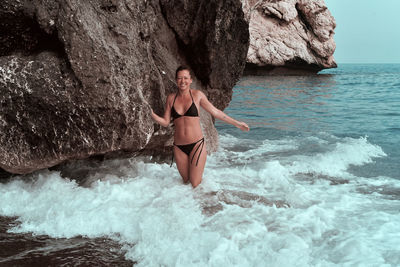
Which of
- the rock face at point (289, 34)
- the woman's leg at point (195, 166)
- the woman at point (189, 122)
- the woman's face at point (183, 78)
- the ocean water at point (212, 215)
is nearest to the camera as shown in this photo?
the ocean water at point (212, 215)

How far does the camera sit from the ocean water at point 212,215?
124 inches

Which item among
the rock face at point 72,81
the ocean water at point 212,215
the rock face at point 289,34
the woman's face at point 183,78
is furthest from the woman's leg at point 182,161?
the rock face at point 289,34

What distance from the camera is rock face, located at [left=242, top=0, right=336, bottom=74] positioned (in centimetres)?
3947

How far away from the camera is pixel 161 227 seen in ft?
11.8

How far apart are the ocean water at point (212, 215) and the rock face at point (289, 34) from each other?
111 feet

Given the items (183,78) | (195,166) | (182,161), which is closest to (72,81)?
(183,78)

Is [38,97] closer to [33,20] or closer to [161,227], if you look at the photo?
[33,20]

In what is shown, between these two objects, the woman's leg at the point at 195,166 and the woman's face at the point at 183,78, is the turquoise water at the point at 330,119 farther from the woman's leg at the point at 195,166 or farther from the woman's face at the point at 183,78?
the woman's face at the point at 183,78

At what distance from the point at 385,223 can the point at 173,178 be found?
2739 millimetres

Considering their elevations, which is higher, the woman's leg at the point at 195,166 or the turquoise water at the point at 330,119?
the woman's leg at the point at 195,166

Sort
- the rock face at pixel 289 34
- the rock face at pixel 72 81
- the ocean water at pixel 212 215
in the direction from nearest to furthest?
the ocean water at pixel 212 215
the rock face at pixel 72 81
the rock face at pixel 289 34

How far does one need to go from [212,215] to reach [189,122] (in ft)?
4.25

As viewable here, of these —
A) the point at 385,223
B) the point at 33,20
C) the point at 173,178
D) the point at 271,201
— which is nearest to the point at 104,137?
the point at 173,178

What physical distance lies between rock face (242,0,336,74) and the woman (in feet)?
117
